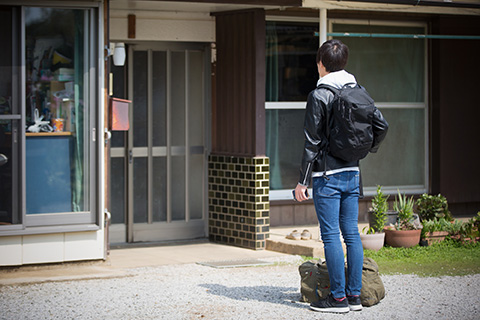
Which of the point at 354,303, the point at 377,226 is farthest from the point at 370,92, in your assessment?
the point at 354,303

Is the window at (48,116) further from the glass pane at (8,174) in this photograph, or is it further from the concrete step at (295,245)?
the concrete step at (295,245)

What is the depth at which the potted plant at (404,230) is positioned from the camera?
823 cm

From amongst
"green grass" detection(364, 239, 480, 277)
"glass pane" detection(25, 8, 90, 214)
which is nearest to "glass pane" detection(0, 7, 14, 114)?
"glass pane" detection(25, 8, 90, 214)

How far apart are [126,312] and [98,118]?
224cm

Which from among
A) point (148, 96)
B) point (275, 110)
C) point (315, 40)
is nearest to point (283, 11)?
point (315, 40)

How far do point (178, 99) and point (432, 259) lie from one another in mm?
3558

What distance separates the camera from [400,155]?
10.2m

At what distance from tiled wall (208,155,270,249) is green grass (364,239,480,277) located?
1268mm

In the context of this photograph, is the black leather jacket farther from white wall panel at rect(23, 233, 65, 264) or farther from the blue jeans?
white wall panel at rect(23, 233, 65, 264)

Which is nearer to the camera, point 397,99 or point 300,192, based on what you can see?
point 300,192

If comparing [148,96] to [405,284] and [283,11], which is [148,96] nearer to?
[283,11]

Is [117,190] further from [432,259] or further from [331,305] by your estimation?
[331,305]

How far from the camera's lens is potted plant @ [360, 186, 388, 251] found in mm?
8094

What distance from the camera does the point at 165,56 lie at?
910 cm
